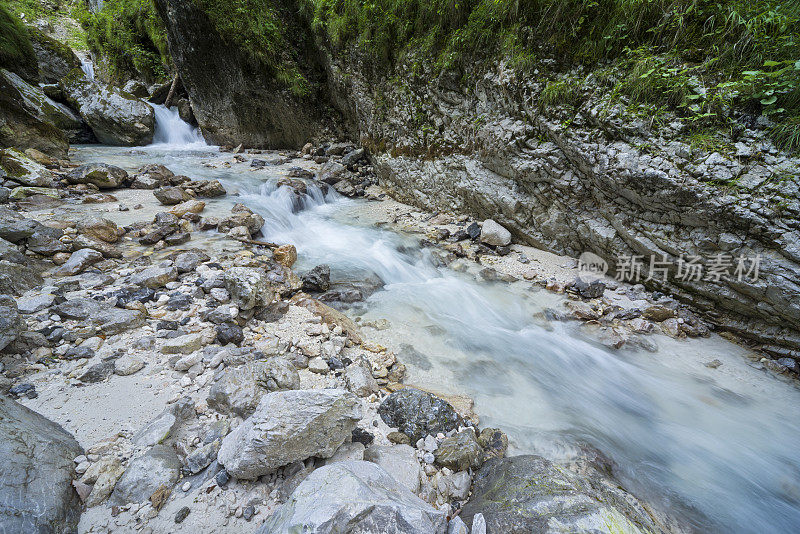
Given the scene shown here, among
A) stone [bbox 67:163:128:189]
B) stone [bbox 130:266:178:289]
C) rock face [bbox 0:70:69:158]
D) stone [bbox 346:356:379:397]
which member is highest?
rock face [bbox 0:70:69:158]

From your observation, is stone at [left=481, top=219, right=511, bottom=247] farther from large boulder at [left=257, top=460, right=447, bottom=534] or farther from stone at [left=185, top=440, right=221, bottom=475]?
stone at [left=185, top=440, right=221, bottom=475]

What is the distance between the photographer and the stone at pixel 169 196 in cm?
682

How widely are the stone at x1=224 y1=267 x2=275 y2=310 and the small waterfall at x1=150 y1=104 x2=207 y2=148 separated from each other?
1335cm

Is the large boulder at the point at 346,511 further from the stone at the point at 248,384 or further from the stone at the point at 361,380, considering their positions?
the stone at the point at 361,380

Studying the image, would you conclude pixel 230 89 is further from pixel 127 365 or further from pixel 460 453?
pixel 460 453

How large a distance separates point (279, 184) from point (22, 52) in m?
12.7

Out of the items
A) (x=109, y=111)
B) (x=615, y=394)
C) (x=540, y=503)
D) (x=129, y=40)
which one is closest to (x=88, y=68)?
(x=129, y=40)

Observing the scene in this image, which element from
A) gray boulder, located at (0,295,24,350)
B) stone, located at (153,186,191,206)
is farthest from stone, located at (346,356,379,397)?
stone, located at (153,186,191,206)

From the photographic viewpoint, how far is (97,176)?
7.21 meters

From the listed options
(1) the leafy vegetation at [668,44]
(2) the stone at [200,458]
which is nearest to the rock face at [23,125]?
(1) the leafy vegetation at [668,44]

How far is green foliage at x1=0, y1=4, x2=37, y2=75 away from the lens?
10664 millimetres

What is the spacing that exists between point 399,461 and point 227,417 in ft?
4.51

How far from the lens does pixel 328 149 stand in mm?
12047

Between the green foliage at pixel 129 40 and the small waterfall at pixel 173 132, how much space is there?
147 inches
